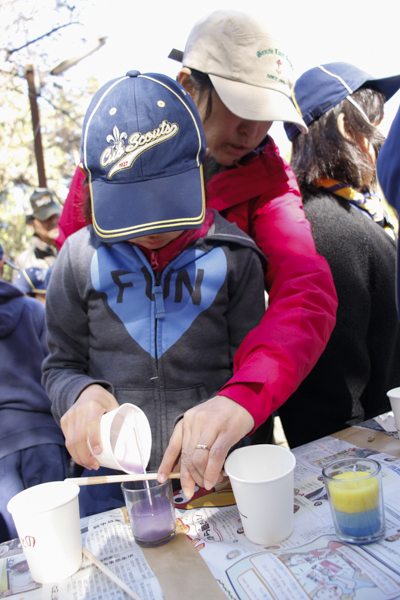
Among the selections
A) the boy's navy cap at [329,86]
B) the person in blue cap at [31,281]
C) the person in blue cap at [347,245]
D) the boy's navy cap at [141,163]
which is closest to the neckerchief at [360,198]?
the person in blue cap at [347,245]

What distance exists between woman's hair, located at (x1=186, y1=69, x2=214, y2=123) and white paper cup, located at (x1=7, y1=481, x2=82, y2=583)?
4.44 ft

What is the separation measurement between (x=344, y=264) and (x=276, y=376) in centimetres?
91

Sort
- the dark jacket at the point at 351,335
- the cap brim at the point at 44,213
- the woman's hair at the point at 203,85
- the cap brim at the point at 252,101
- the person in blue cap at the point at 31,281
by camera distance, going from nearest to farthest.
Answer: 1. the cap brim at the point at 252,101
2. the woman's hair at the point at 203,85
3. the dark jacket at the point at 351,335
4. the person in blue cap at the point at 31,281
5. the cap brim at the point at 44,213

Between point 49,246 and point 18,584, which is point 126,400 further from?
point 49,246

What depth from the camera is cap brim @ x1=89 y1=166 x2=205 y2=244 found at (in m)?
1.26

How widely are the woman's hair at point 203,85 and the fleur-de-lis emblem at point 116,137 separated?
1.81 feet

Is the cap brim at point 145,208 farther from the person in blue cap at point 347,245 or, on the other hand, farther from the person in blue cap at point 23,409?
the person in blue cap at point 23,409

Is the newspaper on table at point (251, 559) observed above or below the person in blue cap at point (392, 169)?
below

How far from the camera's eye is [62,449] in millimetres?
2174

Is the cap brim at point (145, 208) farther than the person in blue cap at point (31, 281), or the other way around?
the person in blue cap at point (31, 281)

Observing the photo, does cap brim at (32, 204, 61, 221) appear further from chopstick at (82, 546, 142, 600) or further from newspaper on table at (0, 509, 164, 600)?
chopstick at (82, 546, 142, 600)

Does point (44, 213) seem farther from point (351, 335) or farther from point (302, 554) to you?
point (302, 554)

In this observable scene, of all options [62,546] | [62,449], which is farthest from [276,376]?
[62,449]

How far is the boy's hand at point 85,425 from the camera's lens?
1131 millimetres
